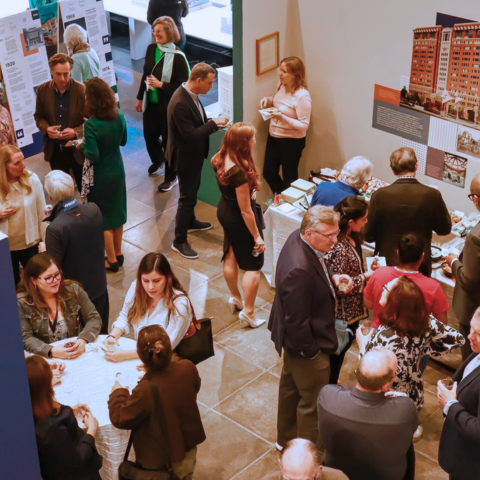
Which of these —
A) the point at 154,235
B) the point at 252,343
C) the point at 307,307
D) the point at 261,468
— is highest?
the point at 307,307

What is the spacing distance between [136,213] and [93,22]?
285 centimetres

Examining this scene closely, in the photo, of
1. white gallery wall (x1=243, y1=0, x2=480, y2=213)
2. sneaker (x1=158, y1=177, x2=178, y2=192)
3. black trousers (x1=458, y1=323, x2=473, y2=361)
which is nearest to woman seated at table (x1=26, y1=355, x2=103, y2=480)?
black trousers (x1=458, y1=323, x2=473, y2=361)

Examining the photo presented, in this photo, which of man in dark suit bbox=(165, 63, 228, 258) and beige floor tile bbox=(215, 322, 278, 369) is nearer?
beige floor tile bbox=(215, 322, 278, 369)

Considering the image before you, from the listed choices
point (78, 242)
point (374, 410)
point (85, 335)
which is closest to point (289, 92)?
point (78, 242)

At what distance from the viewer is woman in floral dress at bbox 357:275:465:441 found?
12.3 ft

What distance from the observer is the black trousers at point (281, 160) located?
6688 millimetres

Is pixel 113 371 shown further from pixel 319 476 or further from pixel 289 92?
pixel 289 92

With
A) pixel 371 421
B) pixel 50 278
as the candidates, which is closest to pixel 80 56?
pixel 50 278

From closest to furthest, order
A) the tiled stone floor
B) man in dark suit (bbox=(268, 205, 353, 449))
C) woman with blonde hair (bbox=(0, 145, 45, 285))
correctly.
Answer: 1. man in dark suit (bbox=(268, 205, 353, 449))
2. the tiled stone floor
3. woman with blonde hair (bbox=(0, 145, 45, 285))

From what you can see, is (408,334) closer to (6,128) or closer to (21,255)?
(21,255)

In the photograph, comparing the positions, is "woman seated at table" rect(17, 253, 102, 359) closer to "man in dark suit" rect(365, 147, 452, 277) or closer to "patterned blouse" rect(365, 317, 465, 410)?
"patterned blouse" rect(365, 317, 465, 410)

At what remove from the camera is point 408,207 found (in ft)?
15.6

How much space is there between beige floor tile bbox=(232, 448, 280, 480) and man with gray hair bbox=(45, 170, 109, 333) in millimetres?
1476

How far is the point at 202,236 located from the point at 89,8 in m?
3.53
